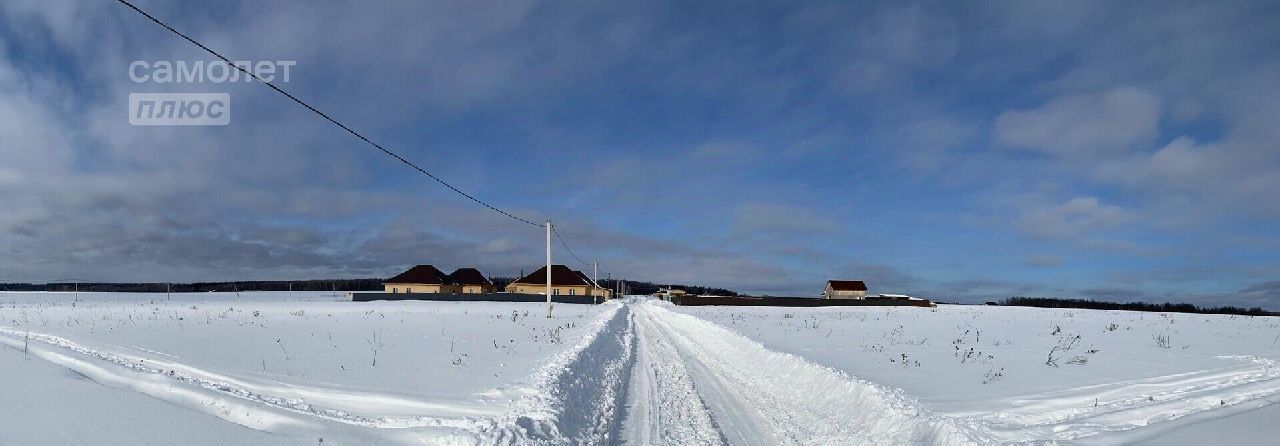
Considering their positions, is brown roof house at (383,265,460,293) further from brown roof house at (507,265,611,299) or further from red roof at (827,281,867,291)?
red roof at (827,281,867,291)

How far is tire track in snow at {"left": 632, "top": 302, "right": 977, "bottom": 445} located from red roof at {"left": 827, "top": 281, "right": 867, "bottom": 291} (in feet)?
301

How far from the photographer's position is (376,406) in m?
7.42

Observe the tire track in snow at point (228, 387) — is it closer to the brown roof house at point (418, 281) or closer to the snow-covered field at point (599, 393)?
the snow-covered field at point (599, 393)

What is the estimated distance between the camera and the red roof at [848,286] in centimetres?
9881

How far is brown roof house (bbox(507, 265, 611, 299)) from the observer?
8481 centimetres

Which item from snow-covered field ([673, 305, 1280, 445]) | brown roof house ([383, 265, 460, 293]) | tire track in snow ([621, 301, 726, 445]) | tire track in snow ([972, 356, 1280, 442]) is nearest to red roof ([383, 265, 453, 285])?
brown roof house ([383, 265, 460, 293])

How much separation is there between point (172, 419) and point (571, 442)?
3.71 m

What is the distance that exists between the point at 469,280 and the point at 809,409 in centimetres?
8449

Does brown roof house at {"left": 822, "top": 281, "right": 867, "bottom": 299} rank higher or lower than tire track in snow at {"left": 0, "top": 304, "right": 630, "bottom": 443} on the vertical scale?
lower

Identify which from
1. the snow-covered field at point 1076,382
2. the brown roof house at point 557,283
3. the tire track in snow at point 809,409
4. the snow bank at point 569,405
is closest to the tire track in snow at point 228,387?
the snow bank at point 569,405

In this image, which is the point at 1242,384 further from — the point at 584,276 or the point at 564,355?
the point at 584,276

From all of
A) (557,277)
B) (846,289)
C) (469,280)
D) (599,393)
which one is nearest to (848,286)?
(846,289)

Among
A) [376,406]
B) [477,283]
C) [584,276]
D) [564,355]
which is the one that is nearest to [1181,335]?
[564,355]

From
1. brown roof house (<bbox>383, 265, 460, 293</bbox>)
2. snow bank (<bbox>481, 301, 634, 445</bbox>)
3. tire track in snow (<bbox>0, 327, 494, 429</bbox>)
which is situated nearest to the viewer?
snow bank (<bbox>481, 301, 634, 445</bbox>)
